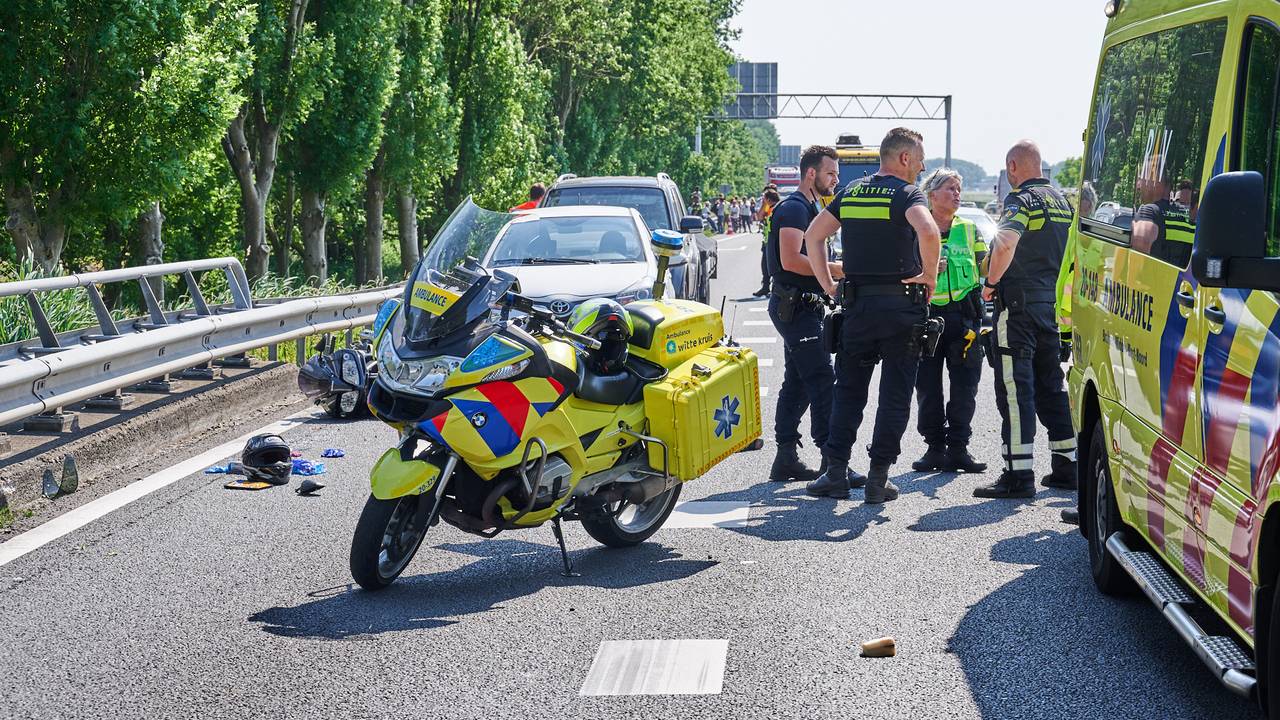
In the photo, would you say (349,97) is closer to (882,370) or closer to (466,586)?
(882,370)

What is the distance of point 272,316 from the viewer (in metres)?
12.8

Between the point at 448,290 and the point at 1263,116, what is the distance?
10.5 ft

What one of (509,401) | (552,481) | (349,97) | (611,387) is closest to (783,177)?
(349,97)

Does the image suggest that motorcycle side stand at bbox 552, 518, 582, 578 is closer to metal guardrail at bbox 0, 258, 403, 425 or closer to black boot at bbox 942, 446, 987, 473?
metal guardrail at bbox 0, 258, 403, 425

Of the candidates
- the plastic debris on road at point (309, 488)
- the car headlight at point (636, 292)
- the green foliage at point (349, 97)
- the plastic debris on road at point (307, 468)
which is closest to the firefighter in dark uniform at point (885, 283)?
the plastic debris on road at point (309, 488)

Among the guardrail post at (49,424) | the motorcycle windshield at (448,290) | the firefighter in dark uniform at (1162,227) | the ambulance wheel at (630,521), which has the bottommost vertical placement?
the ambulance wheel at (630,521)

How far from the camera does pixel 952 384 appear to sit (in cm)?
1026

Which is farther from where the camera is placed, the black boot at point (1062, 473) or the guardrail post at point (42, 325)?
the guardrail post at point (42, 325)

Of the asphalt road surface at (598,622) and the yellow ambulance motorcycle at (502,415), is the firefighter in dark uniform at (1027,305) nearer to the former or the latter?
the asphalt road surface at (598,622)

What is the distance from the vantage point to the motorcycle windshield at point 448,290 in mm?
6625

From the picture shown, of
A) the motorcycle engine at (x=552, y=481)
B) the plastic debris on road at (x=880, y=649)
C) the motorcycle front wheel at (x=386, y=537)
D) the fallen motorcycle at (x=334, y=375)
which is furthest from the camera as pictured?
the fallen motorcycle at (x=334, y=375)

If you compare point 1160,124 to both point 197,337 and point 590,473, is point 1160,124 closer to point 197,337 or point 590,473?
point 590,473

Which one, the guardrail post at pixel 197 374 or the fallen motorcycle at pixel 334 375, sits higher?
the fallen motorcycle at pixel 334 375

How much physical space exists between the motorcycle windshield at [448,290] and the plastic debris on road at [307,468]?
301 centimetres
